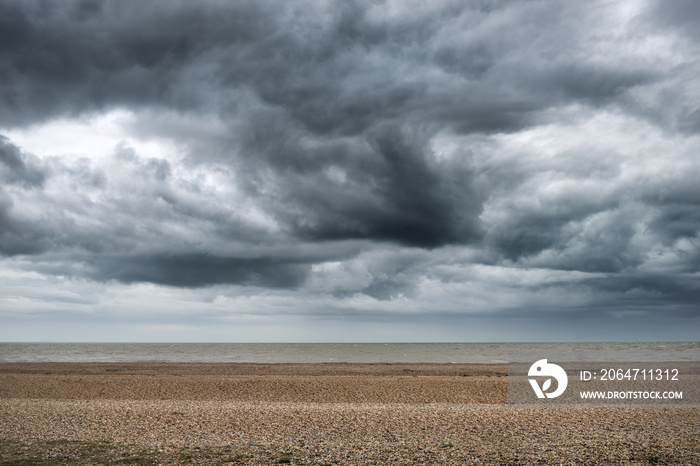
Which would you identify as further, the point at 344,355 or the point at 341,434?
the point at 344,355

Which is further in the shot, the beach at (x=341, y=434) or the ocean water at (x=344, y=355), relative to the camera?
the ocean water at (x=344, y=355)

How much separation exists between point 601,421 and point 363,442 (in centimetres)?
897

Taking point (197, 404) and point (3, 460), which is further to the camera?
point (197, 404)

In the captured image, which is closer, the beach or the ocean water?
the beach

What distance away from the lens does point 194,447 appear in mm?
14234

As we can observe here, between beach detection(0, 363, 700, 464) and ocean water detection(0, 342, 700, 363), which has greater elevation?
beach detection(0, 363, 700, 464)

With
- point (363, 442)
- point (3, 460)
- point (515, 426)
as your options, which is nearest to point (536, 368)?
point (515, 426)

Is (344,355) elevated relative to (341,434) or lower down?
lower down

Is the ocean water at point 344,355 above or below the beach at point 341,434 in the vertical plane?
below

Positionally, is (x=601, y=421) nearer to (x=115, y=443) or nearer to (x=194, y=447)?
(x=194, y=447)

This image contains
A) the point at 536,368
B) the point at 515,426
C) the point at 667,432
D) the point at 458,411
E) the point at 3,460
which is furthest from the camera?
the point at 536,368

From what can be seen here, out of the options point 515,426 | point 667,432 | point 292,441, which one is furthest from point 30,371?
point 667,432

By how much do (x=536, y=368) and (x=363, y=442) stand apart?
33.3m

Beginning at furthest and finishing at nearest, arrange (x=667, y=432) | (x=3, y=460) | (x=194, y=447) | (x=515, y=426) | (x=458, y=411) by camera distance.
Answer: (x=458, y=411) → (x=515, y=426) → (x=667, y=432) → (x=194, y=447) → (x=3, y=460)
